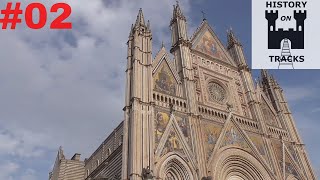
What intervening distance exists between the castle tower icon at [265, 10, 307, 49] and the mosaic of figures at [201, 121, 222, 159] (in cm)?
1148

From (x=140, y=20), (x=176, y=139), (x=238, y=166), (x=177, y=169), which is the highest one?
(x=140, y=20)

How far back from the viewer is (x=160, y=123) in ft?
80.0

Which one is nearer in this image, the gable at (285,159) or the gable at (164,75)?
the gable at (164,75)

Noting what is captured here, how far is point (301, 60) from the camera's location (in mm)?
14633

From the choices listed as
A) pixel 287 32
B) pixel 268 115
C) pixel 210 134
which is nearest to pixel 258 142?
pixel 268 115

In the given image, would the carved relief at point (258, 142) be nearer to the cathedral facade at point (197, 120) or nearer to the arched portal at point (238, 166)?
the cathedral facade at point (197, 120)

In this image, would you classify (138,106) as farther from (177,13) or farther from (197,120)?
(177,13)

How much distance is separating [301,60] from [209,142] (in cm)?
1248

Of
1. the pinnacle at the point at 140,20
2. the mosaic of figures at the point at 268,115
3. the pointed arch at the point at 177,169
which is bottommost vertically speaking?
the pointed arch at the point at 177,169

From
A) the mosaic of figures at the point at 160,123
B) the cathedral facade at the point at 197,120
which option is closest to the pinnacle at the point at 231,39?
the cathedral facade at the point at 197,120

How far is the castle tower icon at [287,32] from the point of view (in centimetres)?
1518

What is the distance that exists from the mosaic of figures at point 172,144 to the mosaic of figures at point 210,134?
2255 mm

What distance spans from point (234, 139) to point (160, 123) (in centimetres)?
645

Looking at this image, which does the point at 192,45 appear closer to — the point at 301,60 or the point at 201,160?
the point at 201,160
